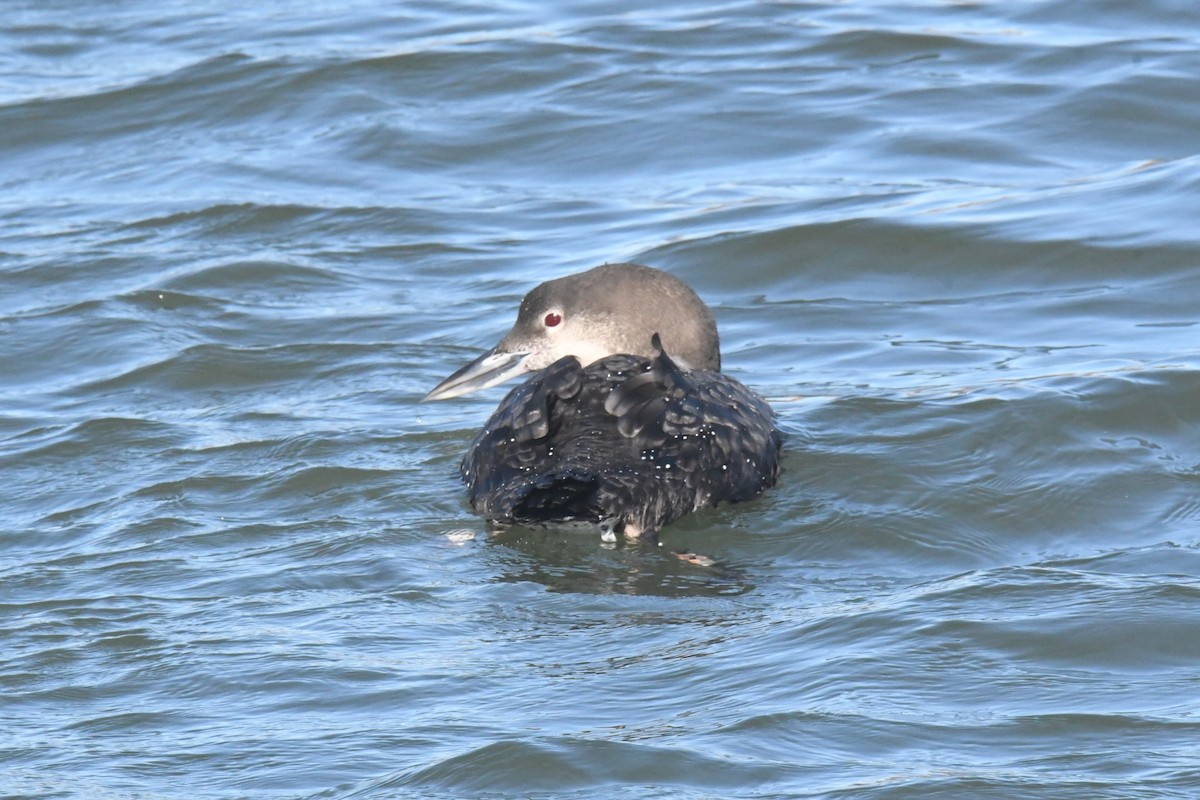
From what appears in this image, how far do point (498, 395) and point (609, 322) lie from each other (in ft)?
3.49

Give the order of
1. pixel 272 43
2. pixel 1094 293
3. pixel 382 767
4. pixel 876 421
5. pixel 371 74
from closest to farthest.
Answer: pixel 382 767 < pixel 876 421 < pixel 1094 293 < pixel 371 74 < pixel 272 43

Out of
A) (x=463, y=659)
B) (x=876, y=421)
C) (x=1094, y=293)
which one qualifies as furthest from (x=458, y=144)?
(x=463, y=659)

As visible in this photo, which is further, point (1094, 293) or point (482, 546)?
point (1094, 293)

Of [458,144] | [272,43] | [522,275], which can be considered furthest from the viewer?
[272,43]

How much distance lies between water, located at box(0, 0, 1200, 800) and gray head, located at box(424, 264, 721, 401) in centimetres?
39

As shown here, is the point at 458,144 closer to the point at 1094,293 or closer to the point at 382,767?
the point at 1094,293

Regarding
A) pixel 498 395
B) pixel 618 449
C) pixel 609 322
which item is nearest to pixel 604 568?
pixel 618 449

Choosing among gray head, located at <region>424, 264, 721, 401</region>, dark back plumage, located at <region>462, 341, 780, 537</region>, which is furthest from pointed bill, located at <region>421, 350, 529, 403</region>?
dark back plumage, located at <region>462, 341, 780, 537</region>

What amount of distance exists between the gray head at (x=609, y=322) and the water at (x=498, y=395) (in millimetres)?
388

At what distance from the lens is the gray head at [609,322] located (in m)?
6.87

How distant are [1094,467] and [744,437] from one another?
3.72 ft

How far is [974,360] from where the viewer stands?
24.5 feet

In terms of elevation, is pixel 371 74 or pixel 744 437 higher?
pixel 371 74

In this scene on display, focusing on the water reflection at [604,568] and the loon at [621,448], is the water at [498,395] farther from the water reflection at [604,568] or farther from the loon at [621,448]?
the loon at [621,448]
